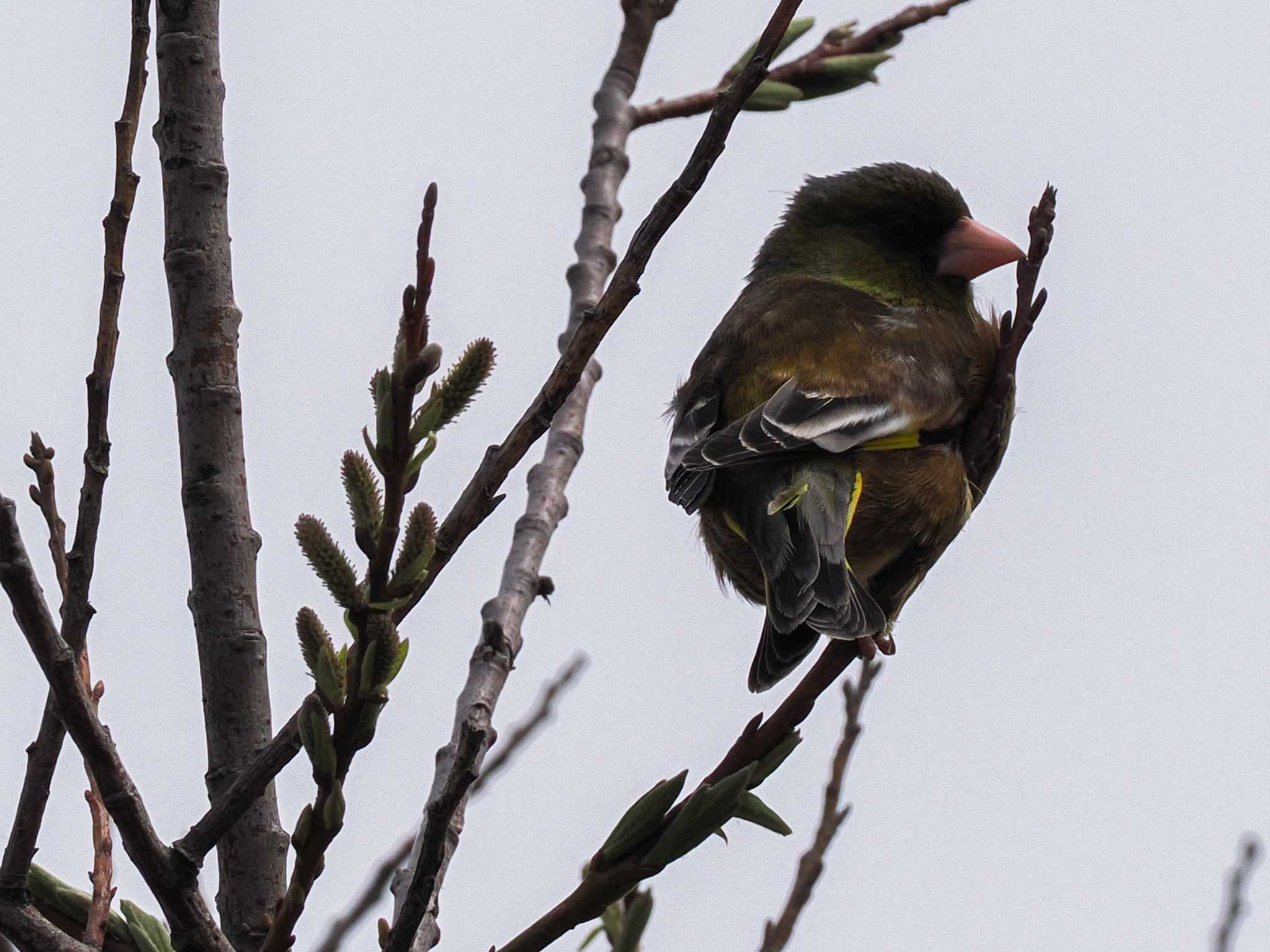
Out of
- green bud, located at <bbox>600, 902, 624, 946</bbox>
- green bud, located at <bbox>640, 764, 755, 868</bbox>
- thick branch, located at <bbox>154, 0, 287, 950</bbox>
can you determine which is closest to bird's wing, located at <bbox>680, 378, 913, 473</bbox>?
green bud, located at <bbox>600, 902, 624, 946</bbox>

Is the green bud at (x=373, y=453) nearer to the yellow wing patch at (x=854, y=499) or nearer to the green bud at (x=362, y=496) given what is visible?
the green bud at (x=362, y=496)

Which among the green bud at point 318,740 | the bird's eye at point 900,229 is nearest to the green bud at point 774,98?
the bird's eye at point 900,229

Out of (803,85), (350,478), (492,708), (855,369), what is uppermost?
(803,85)

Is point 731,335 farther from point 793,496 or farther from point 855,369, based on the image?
point 793,496

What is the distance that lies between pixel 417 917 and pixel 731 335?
9.44 ft

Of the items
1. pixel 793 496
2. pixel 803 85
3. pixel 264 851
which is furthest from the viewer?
pixel 803 85

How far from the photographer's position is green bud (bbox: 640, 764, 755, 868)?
5.11 ft

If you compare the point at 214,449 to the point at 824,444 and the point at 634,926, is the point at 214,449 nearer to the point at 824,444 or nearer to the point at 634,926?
the point at 634,926

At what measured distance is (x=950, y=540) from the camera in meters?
3.48

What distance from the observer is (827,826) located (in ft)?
8.45

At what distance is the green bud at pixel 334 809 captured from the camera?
1.35 meters

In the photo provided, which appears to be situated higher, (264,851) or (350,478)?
(350,478)

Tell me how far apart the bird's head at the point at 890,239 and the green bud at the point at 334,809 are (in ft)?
11.3

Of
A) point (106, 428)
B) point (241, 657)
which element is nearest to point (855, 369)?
point (241, 657)
